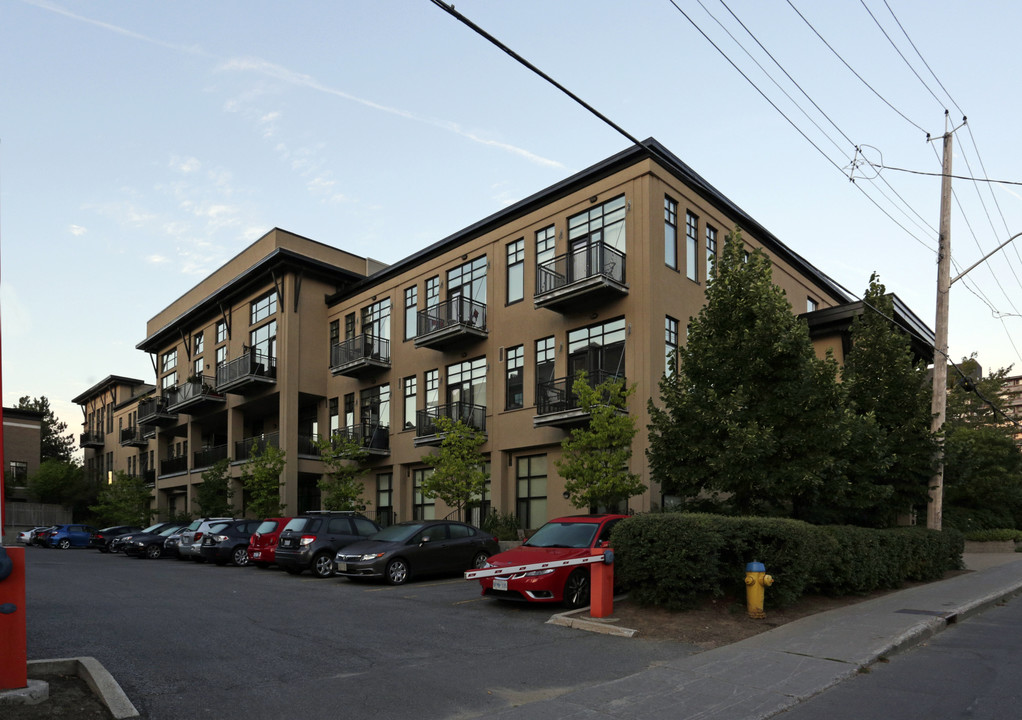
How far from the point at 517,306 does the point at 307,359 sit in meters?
13.4

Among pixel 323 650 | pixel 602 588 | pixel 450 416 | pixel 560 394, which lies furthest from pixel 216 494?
pixel 323 650

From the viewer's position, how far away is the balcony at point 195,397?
41500mm

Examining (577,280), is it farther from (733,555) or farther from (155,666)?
(155,666)

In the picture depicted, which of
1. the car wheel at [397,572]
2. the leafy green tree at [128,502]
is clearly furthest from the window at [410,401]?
the leafy green tree at [128,502]

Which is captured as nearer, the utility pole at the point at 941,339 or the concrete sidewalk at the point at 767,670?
the concrete sidewalk at the point at 767,670

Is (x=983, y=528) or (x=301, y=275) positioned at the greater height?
(x=301, y=275)

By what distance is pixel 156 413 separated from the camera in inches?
1917

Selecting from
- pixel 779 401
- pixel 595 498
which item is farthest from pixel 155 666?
pixel 595 498

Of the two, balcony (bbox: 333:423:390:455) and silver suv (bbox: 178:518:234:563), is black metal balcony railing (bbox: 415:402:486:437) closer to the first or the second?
balcony (bbox: 333:423:390:455)

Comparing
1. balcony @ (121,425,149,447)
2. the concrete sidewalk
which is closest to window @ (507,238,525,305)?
the concrete sidewalk

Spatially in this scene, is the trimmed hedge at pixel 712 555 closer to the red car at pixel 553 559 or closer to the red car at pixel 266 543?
the red car at pixel 553 559

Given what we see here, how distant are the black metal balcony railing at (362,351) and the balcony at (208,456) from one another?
9.44m

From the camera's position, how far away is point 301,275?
37.4 metres

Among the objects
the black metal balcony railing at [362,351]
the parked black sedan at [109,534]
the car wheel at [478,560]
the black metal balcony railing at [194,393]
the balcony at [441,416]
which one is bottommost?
the parked black sedan at [109,534]
